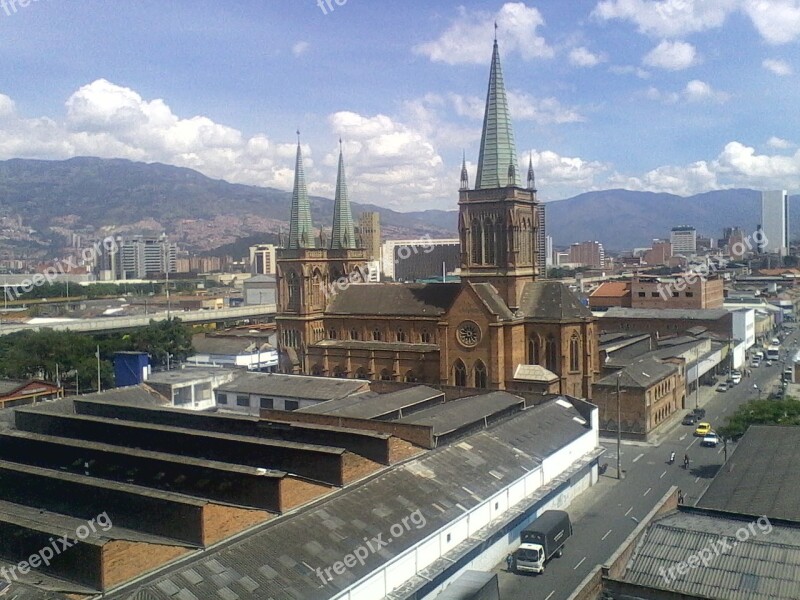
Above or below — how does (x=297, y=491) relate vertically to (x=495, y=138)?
below

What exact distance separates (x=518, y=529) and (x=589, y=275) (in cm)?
17026

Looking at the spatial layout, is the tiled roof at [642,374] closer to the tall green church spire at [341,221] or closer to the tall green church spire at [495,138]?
the tall green church spire at [495,138]

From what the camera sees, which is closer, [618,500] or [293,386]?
[618,500]

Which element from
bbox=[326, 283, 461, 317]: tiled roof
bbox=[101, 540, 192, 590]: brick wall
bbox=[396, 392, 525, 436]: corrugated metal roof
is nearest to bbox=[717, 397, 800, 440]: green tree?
bbox=[396, 392, 525, 436]: corrugated metal roof

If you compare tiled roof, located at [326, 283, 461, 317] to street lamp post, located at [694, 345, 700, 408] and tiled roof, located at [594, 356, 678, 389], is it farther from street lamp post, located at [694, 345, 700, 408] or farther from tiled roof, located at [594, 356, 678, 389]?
street lamp post, located at [694, 345, 700, 408]

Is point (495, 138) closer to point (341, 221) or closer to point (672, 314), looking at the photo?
point (341, 221)

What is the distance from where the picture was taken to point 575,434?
41406 millimetres

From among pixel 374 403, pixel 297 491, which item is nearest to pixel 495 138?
pixel 374 403

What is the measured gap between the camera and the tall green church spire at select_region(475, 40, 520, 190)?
192 feet

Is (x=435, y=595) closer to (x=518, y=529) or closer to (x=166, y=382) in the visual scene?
(x=518, y=529)

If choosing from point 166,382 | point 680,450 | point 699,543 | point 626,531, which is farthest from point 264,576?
point 166,382

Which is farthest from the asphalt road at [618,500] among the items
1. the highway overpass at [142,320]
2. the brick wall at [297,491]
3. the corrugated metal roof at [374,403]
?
the highway overpass at [142,320]

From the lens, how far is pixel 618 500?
39.6 m

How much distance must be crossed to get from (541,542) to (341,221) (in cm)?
5086
